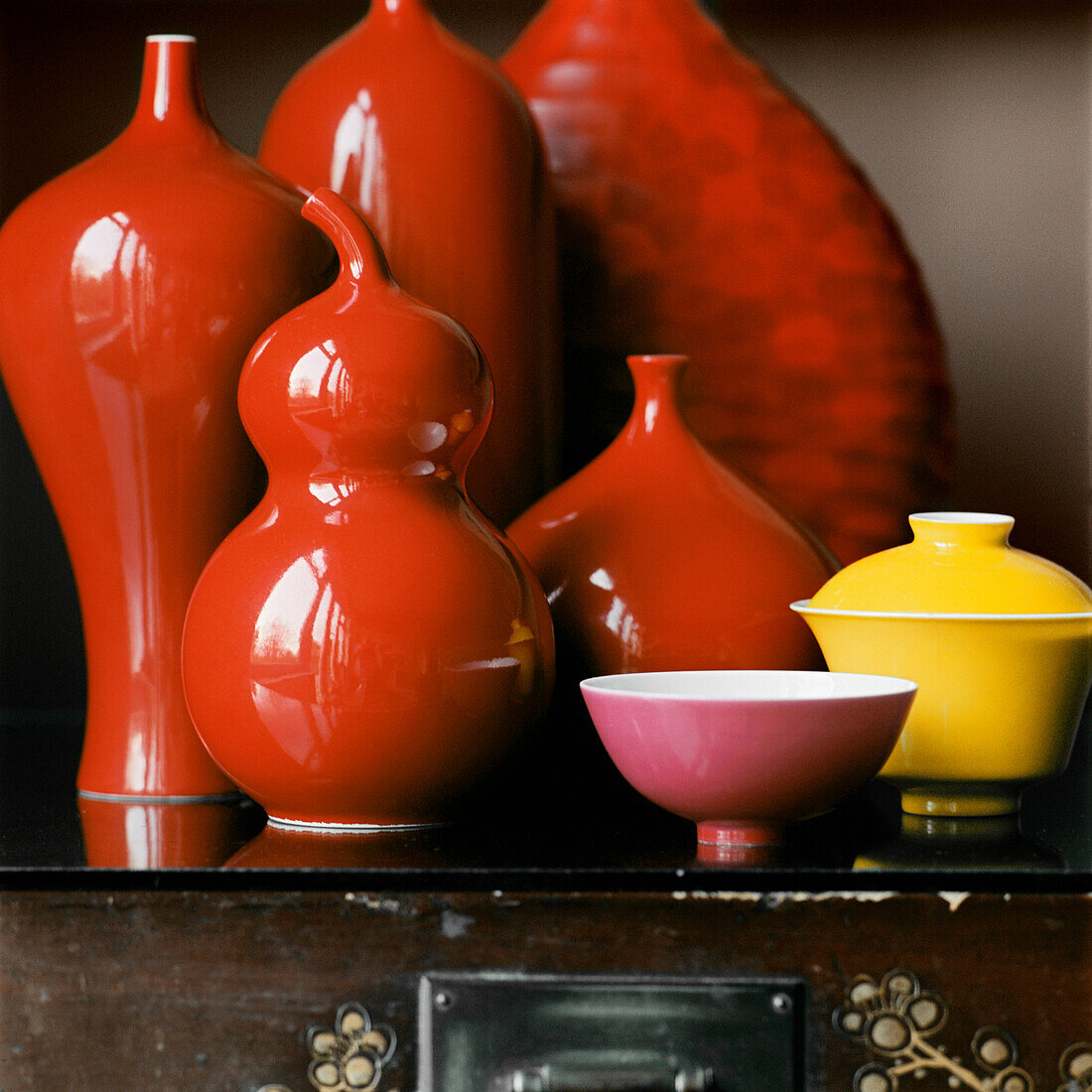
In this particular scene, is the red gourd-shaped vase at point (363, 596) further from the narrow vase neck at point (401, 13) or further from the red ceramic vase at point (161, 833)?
the narrow vase neck at point (401, 13)

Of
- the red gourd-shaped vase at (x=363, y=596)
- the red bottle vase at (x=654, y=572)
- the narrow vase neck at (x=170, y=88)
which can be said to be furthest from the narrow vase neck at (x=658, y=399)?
the narrow vase neck at (x=170, y=88)

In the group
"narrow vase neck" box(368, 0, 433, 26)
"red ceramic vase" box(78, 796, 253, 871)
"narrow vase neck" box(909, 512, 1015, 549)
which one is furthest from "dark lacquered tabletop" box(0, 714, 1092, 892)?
"narrow vase neck" box(368, 0, 433, 26)

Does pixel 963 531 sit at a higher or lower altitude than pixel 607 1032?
higher

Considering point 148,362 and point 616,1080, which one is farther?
point 148,362

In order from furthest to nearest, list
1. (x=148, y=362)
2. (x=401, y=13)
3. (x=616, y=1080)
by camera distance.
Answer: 1. (x=401, y=13)
2. (x=148, y=362)
3. (x=616, y=1080)

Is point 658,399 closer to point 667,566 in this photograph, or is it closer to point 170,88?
point 667,566

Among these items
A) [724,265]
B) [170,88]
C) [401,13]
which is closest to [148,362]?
[170,88]

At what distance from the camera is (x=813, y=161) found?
0.76 metres

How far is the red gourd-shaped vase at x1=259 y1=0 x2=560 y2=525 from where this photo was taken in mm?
628

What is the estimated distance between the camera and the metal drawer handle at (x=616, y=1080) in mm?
427

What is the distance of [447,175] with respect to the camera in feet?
2.07

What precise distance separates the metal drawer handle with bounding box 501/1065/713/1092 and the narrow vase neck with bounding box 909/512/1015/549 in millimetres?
217

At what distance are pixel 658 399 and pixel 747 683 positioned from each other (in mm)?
146

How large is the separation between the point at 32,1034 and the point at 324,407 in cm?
22
